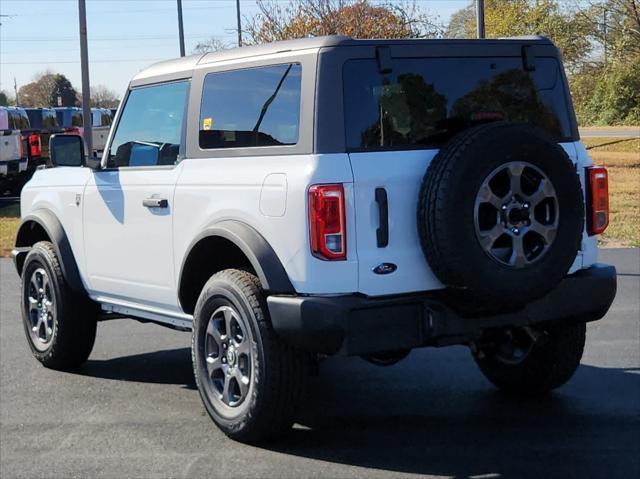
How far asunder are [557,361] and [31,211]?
382cm

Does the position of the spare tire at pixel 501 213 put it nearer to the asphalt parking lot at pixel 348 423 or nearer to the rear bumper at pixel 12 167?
the asphalt parking lot at pixel 348 423

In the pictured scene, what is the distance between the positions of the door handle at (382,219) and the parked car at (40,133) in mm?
23475

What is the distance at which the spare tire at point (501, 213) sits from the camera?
15.5 ft

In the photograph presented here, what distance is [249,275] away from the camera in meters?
5.25

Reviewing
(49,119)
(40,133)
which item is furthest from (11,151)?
(49,119)

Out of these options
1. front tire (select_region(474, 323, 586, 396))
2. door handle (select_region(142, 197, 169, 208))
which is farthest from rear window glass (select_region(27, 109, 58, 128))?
front tire (select_region(474, 323, 586, 396))

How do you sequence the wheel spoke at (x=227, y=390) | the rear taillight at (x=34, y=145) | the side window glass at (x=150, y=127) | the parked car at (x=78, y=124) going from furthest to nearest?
the parked car at (x=78, y=124) → the rear taillight at (x=34, y=145) → the side window glass at (x=150, y=127) → the wheel spoke at (x=227, y=390)

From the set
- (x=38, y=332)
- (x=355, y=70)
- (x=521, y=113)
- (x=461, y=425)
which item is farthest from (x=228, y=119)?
(x=38, y=332)

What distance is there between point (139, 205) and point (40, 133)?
2426 cm

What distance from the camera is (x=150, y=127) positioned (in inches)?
249

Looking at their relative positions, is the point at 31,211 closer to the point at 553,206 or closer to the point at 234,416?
the point at 234,416

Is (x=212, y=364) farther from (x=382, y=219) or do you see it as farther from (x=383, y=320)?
(x=382, y=219)

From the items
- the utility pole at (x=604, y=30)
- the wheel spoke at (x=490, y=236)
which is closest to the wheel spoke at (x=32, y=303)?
the wheel spoke at (x=490, y=236)

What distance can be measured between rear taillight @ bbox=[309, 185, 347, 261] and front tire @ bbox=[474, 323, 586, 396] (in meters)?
1.41
